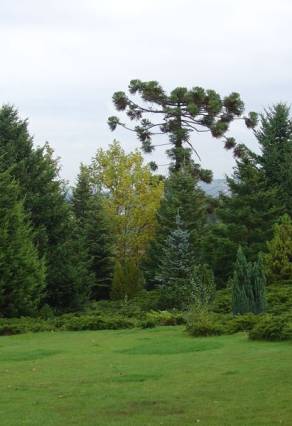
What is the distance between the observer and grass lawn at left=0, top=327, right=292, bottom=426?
7730mm

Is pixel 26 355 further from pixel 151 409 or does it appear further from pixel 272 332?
pixel 151 409

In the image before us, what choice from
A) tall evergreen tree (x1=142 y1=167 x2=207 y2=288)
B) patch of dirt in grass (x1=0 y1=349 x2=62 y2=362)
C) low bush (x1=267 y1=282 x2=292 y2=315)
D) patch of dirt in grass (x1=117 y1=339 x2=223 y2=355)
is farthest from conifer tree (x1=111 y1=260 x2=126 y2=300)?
patch of dirt in grass (x1=0 y1=349 x2=62 y2=362)

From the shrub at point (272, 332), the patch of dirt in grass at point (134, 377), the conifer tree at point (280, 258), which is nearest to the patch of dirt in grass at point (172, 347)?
the shrub at point (272, 332)

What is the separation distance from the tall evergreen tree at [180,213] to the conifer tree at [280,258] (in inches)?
239

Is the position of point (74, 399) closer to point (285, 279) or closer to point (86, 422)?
point (86, 422)

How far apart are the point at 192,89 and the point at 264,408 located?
38.2m

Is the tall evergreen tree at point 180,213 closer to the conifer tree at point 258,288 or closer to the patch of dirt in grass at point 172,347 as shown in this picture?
the conifer tree at point 258,288

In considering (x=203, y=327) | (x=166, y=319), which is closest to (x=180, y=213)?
(x=166, y=319)

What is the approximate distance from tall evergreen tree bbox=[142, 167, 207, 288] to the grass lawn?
16904 mm

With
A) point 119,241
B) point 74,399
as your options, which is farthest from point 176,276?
point 74,399

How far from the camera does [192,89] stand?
44.3m

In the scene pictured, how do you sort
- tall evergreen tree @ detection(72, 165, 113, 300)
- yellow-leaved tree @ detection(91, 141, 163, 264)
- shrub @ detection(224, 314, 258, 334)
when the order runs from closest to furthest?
shrub @ detection(224, 314, 258, 334) < tall evergreen tree @ detection(72, 165, 113, 300) < yellow-leaved tree @ detection(91, 141, 163, 264)

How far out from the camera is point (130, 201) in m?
39.8

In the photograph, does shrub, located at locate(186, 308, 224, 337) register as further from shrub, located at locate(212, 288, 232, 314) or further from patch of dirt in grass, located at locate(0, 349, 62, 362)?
shrub, located at locate(212, 288, 232, 314)
